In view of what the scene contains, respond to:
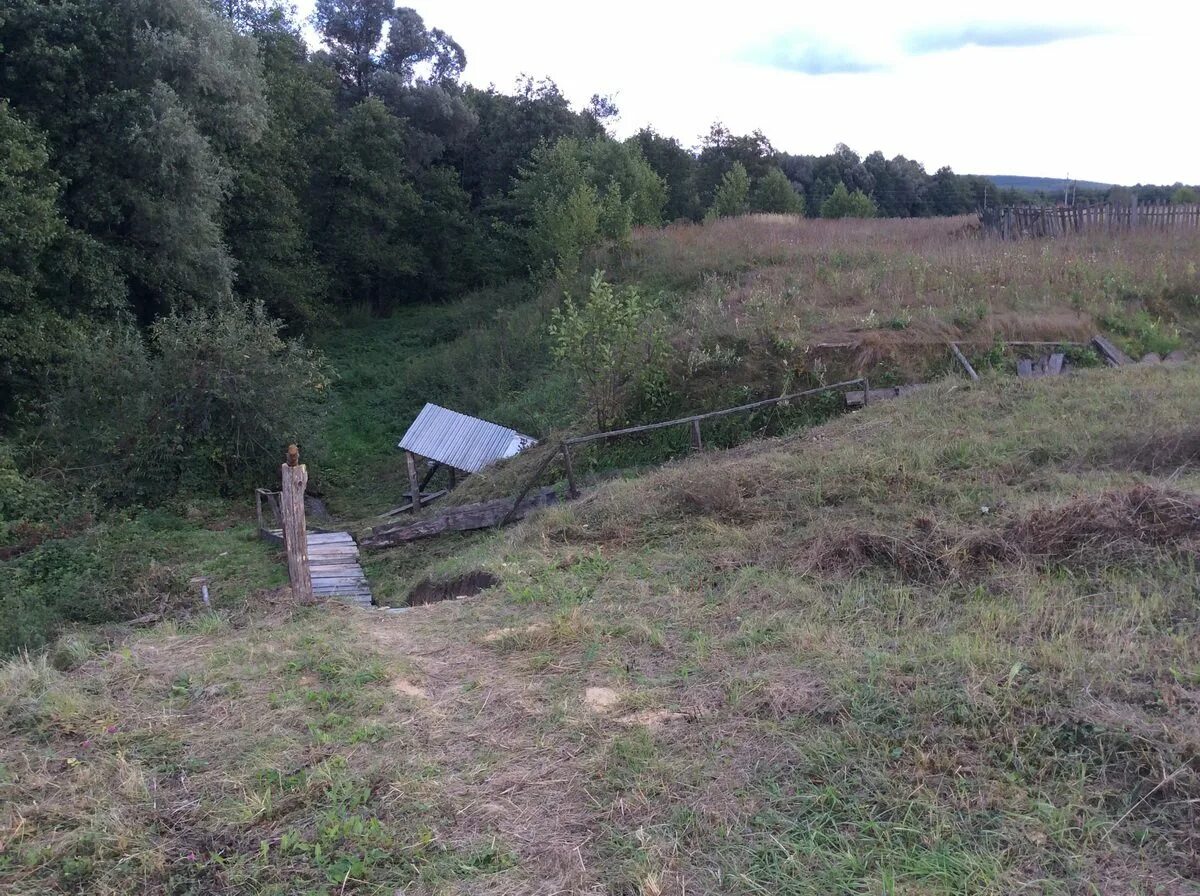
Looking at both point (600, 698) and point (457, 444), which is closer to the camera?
point (600, 698)

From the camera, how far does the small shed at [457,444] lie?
16.4 metres

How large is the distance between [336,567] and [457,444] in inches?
211

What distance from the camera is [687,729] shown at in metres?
4.89

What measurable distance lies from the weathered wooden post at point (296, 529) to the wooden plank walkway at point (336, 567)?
3.92 ft

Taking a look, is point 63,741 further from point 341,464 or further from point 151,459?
point 341,464

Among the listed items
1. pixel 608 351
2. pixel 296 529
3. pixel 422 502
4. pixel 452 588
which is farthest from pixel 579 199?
pixel 296 529

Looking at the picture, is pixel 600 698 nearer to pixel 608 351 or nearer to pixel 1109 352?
pixel 608 351

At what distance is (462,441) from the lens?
664 inches

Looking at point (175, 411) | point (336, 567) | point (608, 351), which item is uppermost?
point (608, 351)

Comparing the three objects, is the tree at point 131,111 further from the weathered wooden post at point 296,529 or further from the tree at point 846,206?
the tree at point 846,206

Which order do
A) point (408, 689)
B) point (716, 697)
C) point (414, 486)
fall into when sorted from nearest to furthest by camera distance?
point (716, 697)
point (408, 689)
point (414, 486)

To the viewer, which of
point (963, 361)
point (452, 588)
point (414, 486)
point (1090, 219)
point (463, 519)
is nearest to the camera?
point (452, 588)

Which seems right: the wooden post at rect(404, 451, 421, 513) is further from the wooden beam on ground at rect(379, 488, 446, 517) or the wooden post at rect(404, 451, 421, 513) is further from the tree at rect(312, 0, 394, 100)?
the tree at rect(312, 0, 394, 100)

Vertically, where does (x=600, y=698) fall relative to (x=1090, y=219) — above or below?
below
